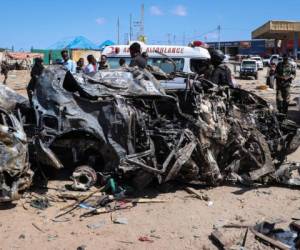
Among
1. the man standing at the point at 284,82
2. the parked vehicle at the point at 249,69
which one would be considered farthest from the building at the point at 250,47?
the man standing at the point at 284,82

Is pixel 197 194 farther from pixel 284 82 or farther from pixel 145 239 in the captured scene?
pixel 284 82

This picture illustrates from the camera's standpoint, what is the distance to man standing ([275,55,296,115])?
12.9m

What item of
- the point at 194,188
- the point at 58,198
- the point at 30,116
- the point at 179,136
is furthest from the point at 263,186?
the point at 30,116

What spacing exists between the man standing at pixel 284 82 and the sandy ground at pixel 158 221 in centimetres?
696

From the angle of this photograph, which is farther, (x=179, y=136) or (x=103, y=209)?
(x=179, y=136)

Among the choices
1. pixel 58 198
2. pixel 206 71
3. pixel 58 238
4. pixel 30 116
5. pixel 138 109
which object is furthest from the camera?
pixel 206 71

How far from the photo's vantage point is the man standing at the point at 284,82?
12.9m

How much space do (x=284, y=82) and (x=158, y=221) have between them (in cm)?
880

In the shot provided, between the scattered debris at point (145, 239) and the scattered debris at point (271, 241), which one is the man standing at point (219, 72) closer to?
the scattered debris at point (271, 241)

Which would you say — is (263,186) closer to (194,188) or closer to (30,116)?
(194,188)

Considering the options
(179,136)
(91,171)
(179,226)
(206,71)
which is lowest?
(179,226)

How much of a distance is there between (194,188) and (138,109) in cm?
135

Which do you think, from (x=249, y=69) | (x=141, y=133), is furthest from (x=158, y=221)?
(x=249, y=69)

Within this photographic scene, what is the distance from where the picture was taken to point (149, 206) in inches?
227
